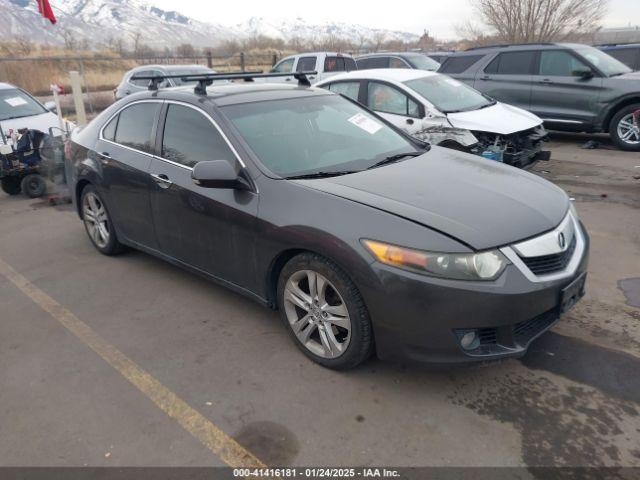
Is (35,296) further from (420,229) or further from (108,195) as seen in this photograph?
(420,229)

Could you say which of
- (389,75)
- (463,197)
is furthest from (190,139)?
(389,75)

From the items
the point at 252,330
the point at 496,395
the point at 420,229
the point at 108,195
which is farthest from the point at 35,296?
the point at 496,395

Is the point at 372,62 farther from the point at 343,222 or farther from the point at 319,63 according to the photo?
the point at 343,222

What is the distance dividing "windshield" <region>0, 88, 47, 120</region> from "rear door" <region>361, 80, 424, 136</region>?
591 centimetres

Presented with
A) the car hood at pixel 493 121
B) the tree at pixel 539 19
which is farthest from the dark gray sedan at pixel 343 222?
the tree at pixel 539 19

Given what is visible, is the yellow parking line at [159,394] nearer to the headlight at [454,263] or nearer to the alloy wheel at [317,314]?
the alloy wheel at [317,314]

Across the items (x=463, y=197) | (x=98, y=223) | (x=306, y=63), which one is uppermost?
(x=306, y=63)

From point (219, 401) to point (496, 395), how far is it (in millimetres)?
1568

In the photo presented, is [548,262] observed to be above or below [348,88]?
below

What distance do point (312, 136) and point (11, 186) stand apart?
20.6 feet

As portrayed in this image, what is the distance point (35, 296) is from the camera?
14.4 feet

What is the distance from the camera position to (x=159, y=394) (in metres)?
3.01

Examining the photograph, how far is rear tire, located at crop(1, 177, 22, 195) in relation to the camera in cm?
781

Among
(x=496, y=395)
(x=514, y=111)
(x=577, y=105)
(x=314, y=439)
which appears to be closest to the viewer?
(x=314, y=439)
